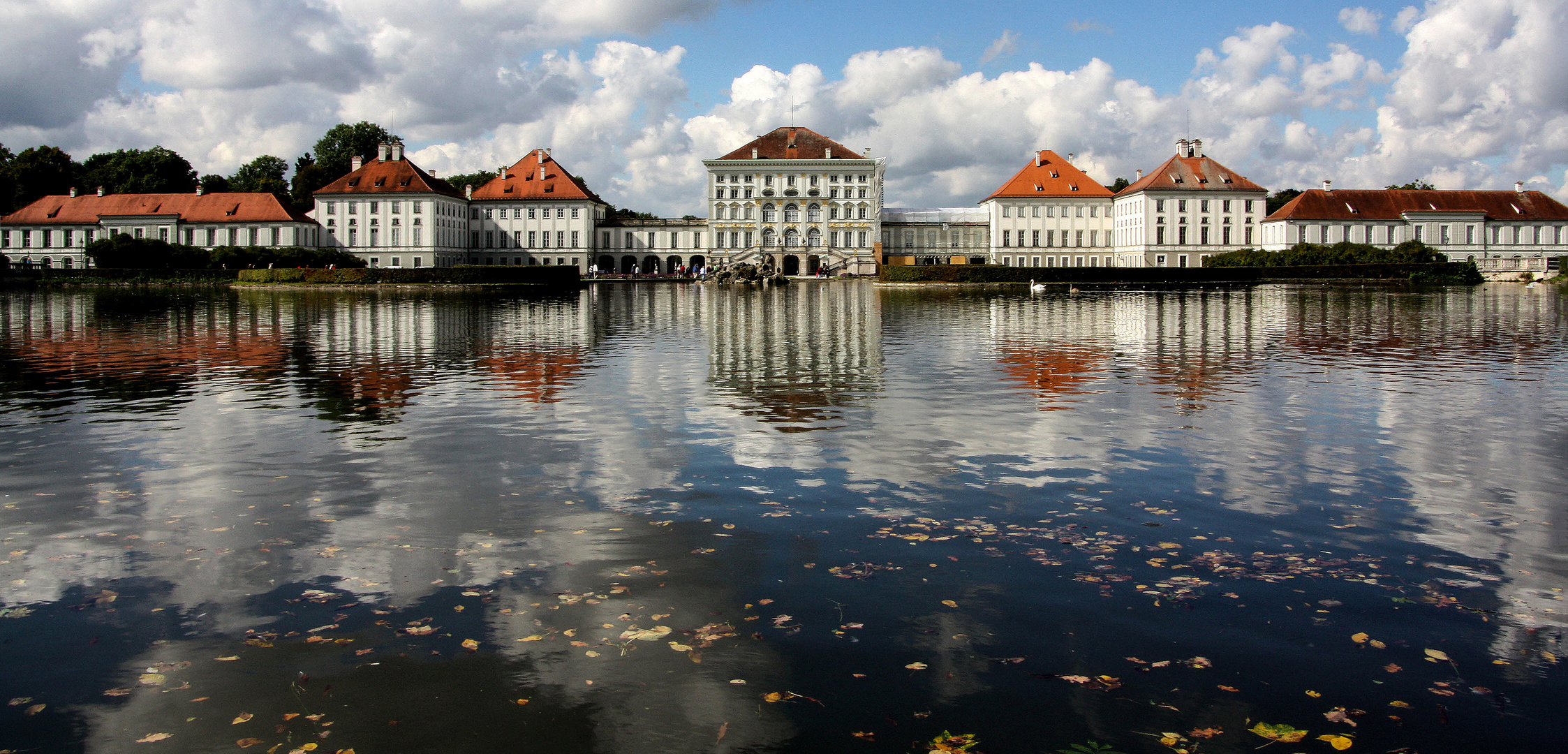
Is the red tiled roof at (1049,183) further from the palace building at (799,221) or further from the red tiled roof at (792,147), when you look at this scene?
the red tiled roof at (792,147)

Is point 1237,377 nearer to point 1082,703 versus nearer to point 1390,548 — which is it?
point 1390,548

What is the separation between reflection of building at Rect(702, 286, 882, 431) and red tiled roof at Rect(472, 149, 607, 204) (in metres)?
74.0

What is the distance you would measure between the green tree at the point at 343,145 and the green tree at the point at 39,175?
2515 cm

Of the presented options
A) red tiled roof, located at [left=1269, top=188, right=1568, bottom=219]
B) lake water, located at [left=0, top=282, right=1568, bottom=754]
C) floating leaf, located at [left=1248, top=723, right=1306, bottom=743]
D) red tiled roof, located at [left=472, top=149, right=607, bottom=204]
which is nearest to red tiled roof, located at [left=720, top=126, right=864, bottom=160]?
red tiled roof, located at [left=472, top=149, right=607, bottom=204]

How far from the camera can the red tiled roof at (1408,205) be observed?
103438 millimetres

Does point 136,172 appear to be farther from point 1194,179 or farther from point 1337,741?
point 1337,741

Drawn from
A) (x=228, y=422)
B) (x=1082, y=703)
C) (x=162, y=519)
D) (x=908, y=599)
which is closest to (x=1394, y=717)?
(x=1082, y=703)

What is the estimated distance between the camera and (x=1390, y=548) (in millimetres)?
8117

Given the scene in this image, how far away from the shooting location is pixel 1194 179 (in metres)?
109

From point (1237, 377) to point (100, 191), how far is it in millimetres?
118085

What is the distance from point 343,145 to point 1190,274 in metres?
92.7

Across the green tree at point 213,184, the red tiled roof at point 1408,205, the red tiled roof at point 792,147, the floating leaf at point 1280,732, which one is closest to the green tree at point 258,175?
the green tree at point 213,184

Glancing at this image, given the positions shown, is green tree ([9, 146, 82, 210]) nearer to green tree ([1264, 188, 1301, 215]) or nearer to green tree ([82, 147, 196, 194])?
green tree ([82, 147, 196, 194])

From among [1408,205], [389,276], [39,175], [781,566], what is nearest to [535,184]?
[389,276]
